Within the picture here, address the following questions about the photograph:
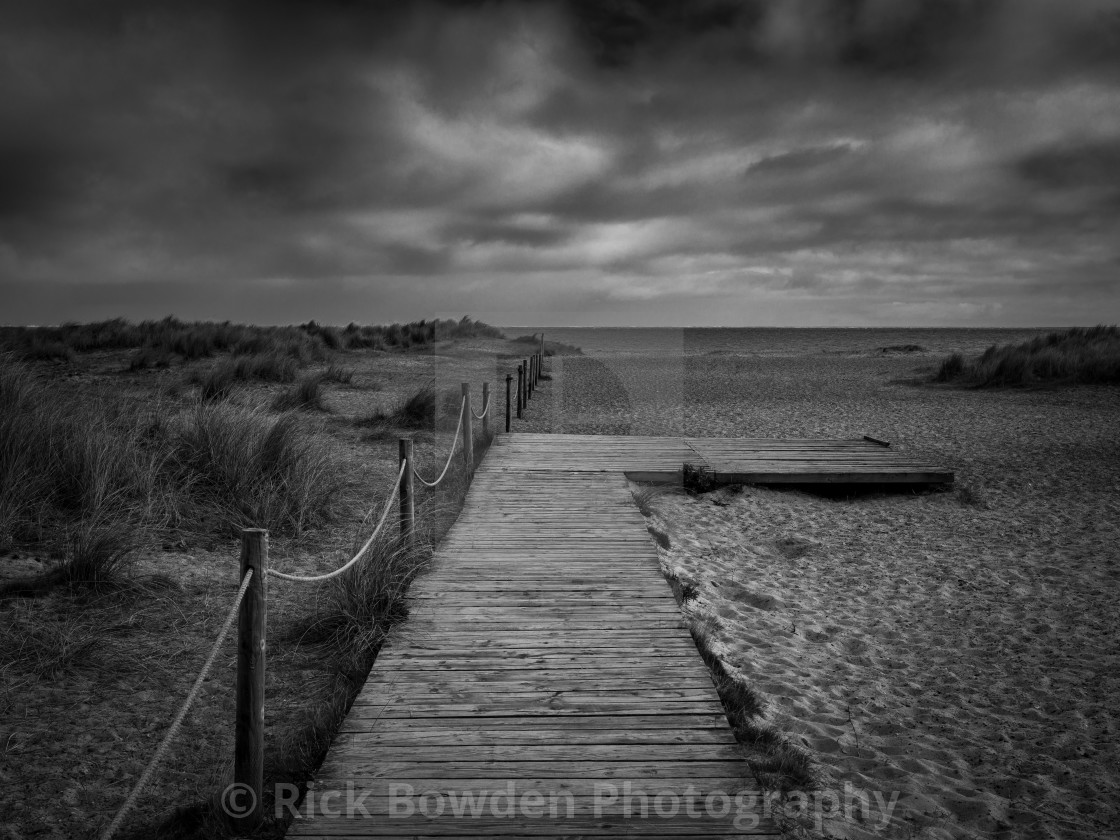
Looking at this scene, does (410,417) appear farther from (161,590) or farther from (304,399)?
(161,590)

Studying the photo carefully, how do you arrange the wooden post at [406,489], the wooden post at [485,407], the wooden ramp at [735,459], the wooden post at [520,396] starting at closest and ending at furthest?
1. the wooden post at [406,489]
2. the wooden ramp at [735,459]
3. the wooden post at [485,407]
4. the wooden post at [520,396]

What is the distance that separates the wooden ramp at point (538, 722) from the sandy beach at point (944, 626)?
55 centimetres

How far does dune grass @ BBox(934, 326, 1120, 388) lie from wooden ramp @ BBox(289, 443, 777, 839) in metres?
18.3

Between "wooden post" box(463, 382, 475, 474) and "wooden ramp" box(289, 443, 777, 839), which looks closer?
"wooden ramp" box(289, 443, 777, 839)

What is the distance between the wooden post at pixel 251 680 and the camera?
8.21ft

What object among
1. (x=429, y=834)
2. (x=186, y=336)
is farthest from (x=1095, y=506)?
(x=186, y=336)

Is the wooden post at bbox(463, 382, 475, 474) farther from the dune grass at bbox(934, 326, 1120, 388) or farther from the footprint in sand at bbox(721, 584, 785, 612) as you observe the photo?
the dune grass at bbox(934, 326, 1120, 388)

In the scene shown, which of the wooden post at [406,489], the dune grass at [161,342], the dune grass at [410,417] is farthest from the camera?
the dune grass at [161,342]

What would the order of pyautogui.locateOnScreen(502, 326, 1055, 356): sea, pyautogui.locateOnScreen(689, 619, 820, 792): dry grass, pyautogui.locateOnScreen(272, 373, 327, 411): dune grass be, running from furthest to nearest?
pyautogui.locateOnScreen(502, 326, 1055, 356): sea, pyautogui.locateOnScreen(272, 373, 327, 411): dune grass, pyautogui.locateOnScreen(689, 619, 820, 792): dry grass

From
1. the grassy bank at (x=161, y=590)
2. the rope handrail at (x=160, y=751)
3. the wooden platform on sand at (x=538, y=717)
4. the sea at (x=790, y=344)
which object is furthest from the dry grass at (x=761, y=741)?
the sea at (x=790, y=344)

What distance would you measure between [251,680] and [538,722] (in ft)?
3.95

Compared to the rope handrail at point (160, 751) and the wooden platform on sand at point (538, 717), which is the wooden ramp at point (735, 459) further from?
the rope handrail at point (160, 751)

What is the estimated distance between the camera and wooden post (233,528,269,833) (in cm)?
250

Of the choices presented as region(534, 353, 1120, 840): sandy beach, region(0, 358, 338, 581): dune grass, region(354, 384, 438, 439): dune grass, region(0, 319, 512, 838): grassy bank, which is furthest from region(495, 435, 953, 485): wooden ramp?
region(0, 358, 338, 581): dune grass
